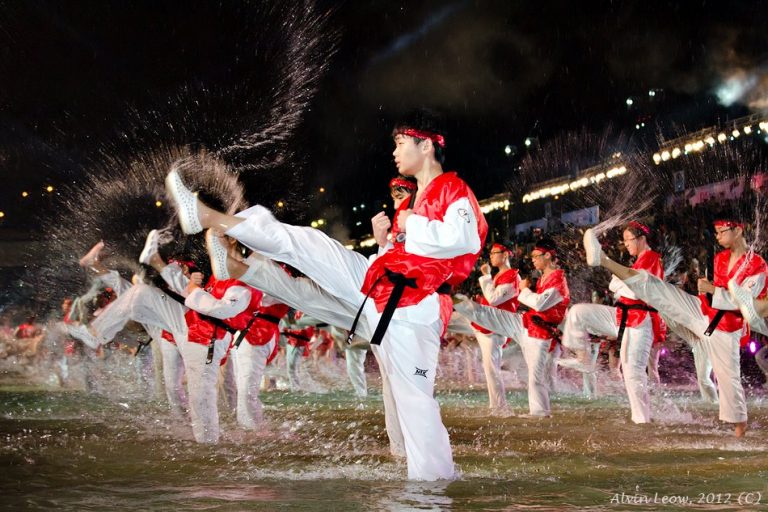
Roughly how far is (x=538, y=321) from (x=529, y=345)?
33 centimetres

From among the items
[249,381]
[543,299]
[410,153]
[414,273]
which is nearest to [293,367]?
[543,299]

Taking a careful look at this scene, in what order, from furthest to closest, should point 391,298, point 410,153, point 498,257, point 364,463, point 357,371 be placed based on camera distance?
point 357,371
point 498,257
point 364,463
point 410,153
point 391,298

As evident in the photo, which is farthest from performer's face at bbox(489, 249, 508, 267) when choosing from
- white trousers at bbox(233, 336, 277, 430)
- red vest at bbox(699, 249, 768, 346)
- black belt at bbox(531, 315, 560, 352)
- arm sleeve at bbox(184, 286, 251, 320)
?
arm sleeve at bbox(184, 286, 251, 320)

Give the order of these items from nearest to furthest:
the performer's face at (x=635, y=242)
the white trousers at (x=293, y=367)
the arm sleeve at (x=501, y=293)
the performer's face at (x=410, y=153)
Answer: the performer's face at (x=410, y=153), the performer's face at (x=635, y=242), the arm sleeve at (x=501, y=293), the white trousers at (x=293, y=367)

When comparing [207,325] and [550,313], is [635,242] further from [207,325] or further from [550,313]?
[207,325]

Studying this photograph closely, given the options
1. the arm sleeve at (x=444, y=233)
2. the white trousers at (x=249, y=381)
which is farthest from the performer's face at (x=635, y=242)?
the arm sleeve at (x=444, y=233)

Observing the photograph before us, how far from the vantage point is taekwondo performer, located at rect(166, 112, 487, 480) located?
193 inches

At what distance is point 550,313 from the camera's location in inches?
418

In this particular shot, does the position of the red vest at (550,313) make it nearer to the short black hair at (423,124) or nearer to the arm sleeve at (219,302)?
the arm sleeve at (219,302)

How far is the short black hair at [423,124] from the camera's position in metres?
5.48

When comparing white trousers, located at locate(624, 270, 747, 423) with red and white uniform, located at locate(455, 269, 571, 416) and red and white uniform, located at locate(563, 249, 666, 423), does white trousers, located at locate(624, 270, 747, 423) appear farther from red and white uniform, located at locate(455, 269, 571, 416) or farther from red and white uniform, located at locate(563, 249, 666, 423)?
red and white uniform, located at locate(455, 269, 571, 416)

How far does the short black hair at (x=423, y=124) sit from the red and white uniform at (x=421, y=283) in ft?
Result: 1.24

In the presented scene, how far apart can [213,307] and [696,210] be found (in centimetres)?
1664

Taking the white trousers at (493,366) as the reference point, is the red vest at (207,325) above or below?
above
